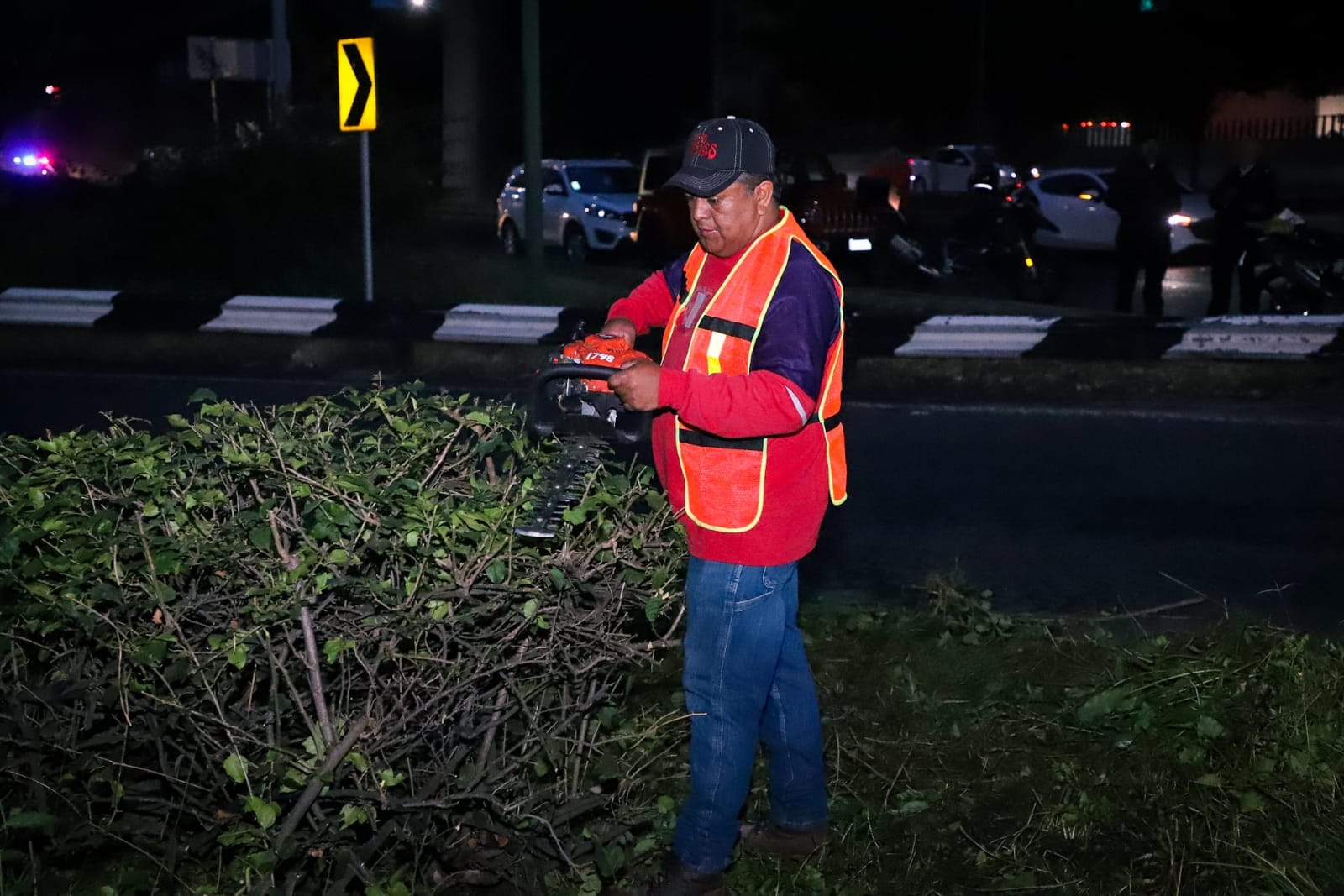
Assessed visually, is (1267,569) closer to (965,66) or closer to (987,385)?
(987,385)

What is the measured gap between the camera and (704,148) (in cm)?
369

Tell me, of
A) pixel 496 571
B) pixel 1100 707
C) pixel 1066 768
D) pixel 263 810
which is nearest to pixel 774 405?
pixel 496 571

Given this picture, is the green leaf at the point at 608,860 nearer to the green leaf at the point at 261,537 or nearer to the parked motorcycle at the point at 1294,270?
the green leaf at the point at 261,537

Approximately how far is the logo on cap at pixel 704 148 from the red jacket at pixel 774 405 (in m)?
0.23

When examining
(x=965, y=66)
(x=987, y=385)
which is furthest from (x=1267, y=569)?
(x=965, y=66)

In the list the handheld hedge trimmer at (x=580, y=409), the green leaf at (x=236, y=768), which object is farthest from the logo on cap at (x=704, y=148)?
the green leaf at (x=236, y=768)

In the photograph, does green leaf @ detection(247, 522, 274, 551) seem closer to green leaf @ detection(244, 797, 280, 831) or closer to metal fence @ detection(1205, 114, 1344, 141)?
green leaf @ detection(244, 797, 280, 831)

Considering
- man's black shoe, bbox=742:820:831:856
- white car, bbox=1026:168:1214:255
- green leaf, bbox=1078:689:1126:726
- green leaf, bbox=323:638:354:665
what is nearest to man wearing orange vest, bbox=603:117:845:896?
man's black shoe, bbox=742:820:831:856

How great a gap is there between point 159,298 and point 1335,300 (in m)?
10.4

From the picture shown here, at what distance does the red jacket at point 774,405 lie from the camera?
11.4 ft

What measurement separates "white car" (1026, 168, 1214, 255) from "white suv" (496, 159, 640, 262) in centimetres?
569

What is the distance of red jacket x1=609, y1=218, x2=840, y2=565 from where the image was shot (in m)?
3.47

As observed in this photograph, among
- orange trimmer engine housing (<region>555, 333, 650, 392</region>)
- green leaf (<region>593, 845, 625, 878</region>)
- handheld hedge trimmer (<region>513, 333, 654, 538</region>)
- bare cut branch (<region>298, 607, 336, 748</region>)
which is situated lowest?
green leaf (<region>593, 845, 625, 878</region>)

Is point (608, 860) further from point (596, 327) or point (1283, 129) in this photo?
point (1283, 129)
